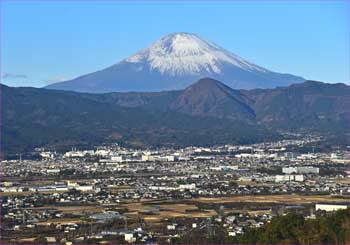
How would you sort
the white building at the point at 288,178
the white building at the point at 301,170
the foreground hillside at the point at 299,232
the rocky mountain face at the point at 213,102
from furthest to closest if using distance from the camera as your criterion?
the rocky mountain face at the point at 213,102, the white building at the point at 301,170, the white building at the point at 288,178, the foreground hillside at the point at 299,232

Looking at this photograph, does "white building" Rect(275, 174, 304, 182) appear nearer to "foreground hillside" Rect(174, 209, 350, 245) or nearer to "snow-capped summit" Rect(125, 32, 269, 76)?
"foreground hillside" Rect(174, 209, 350, 245)

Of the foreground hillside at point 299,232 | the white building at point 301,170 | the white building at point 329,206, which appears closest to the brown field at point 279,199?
the white building at point 329,206

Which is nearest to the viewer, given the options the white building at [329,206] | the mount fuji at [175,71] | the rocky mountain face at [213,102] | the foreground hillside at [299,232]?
the foreground hillside at [299,232]

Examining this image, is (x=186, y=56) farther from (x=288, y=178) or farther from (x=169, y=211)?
(x=169, y=211)

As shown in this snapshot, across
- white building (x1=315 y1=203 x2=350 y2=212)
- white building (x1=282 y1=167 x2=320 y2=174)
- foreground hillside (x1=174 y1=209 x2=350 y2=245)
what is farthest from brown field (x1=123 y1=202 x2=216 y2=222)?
white building (x1=282 y1=167 x2=320 y2=174)

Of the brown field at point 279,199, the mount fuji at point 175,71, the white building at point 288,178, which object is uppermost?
the mount fuji at point 175,71

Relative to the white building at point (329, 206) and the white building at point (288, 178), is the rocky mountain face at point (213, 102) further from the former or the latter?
the white building at point (329, 206)
